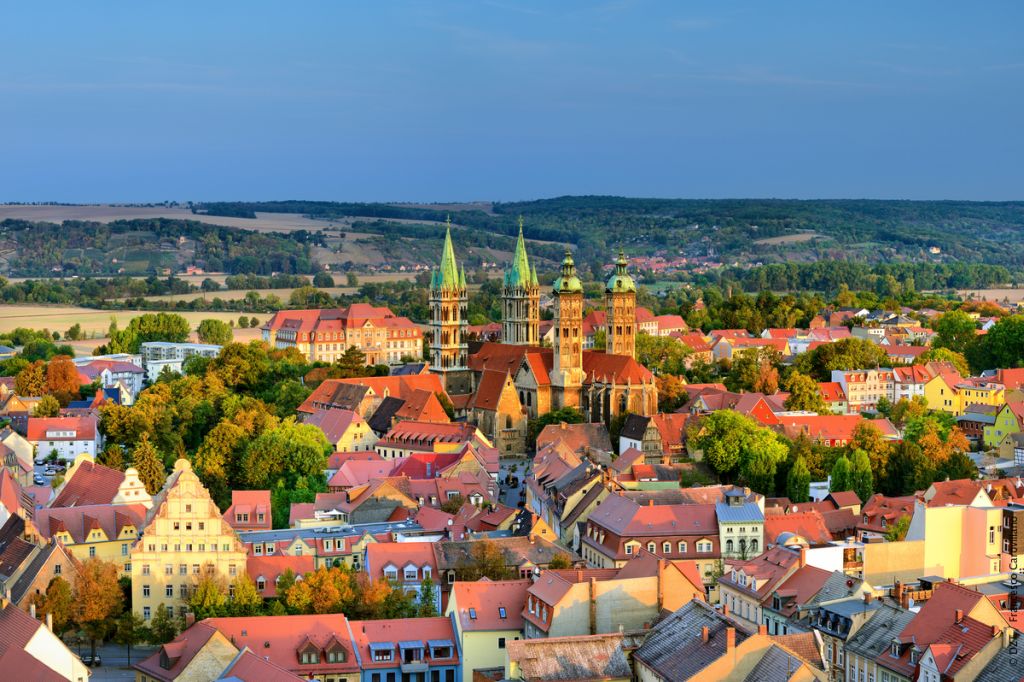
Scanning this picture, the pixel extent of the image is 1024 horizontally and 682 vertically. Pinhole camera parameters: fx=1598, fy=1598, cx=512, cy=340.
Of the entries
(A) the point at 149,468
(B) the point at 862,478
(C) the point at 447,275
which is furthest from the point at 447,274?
(B) the point at 862,478

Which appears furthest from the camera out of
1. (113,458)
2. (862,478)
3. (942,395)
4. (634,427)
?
(942,395)

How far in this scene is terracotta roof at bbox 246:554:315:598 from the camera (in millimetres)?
58156

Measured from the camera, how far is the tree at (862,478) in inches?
2977

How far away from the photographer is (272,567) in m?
58.8

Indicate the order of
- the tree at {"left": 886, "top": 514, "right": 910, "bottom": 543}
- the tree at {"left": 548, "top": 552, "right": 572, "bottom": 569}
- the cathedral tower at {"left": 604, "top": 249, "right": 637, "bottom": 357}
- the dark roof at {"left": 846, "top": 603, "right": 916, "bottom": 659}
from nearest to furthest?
the dark roof at {"left": 846, "top": 603, "right": 916, "bottom": 659} < the tree at {"left": 548, "top": 552, "right": 572, "bottom": 569} < the tree at {"left": 886, "top": 514, "right": 910, "bottom": 543} < the cathedral tower at {"left": 604, "top": 249, "right": 637, "bottom": 357}

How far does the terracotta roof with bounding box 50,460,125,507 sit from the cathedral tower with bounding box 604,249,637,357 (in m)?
41.7

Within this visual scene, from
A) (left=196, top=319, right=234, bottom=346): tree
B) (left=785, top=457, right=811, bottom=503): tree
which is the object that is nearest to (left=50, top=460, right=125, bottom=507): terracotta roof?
(left=785, top=457, right=811, bottom=503): tree

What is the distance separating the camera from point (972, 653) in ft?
137

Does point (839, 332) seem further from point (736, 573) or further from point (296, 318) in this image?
point (736, 573)

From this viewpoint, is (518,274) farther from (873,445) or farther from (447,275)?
(873,445)

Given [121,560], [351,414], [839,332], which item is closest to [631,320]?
[351,414]

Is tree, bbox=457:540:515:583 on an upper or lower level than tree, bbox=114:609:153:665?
upper

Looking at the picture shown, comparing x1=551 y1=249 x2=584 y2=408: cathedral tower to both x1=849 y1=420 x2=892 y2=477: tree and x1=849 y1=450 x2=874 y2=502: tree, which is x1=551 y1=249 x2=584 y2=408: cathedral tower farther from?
x1=849 y1=450 x2=874 y2=502: tree

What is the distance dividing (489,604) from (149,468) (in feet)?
112
